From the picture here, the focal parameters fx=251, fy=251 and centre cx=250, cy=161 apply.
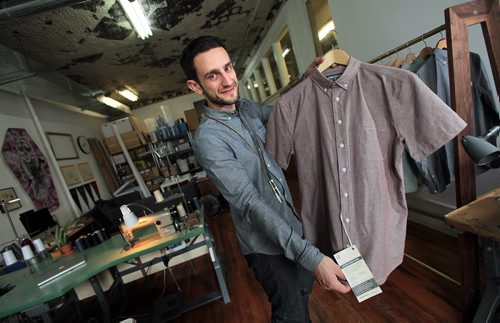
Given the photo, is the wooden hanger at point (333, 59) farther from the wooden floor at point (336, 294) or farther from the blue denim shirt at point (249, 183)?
the wooden floor at point (336, 294)

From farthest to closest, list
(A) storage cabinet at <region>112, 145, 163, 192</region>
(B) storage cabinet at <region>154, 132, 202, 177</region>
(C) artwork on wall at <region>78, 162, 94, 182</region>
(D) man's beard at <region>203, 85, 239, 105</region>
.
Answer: (A) storage cabinet at <region>112, 145, 163, 192</region> < (B) storage cabinet at <region>154, 132, 202, 177</region> < (C) artwork on wall at <region>78, 162, 94, 182</region> < (D) man's beard at <region>203, 85, 239, 105</region>

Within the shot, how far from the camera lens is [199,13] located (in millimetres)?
3594

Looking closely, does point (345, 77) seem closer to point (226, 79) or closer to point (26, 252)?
point (226, 79)

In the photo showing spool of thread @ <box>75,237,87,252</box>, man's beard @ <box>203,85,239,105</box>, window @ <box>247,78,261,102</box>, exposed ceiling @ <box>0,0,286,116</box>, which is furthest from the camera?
window @ <box>247,78,261,102</box>

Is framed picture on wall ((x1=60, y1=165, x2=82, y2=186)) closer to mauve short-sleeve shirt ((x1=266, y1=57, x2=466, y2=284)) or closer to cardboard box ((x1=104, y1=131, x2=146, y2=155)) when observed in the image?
cardboard box ((x1=104, y1=131, x2=146, y2=155))

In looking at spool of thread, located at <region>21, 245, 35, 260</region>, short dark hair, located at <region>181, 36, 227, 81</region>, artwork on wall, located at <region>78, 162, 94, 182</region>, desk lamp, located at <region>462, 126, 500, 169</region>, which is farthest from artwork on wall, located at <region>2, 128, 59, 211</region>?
desk lamp, located at <region>462, 126, 500, 169</region>

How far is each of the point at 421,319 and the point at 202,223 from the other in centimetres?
163

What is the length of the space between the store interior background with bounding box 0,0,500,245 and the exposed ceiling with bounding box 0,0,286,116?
0.39 m

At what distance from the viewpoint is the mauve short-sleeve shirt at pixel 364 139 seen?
2.90 feet

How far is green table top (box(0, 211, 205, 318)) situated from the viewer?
5.25 feet

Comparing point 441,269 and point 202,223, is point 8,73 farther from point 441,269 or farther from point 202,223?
point 441,269

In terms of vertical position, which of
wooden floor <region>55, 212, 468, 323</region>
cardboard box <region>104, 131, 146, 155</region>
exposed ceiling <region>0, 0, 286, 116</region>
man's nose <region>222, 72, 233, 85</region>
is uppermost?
exposed ceiling <region>0, 0, 286, 116</region>

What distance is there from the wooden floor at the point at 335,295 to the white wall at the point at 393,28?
20.1 inches

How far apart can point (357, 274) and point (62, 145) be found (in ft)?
17.2
